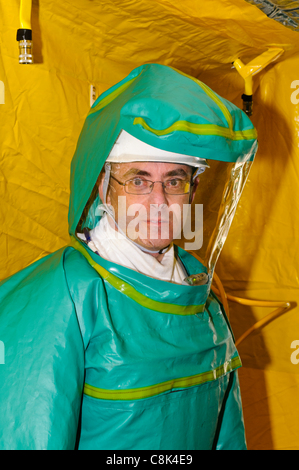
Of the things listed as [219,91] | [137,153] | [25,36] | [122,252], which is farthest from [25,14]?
[219,91]

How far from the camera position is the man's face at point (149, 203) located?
0.91m

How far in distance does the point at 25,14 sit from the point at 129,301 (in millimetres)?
674

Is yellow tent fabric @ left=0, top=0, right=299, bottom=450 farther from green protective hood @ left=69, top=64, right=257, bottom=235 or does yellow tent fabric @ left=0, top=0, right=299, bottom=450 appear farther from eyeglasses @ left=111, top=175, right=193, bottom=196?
eyeglasses @ left=111, top=175, right=193, bottom=196

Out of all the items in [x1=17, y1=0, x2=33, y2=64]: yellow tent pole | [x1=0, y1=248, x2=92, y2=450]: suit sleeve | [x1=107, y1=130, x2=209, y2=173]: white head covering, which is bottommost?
[x1=0, y1=248, x2=92, y2=450]: suit sleeve

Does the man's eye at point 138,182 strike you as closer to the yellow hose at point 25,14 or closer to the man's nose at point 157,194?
the man's nose at point 157,194

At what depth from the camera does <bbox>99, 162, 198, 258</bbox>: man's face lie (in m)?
0.91

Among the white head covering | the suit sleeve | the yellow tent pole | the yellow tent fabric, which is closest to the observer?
the suit sleeve

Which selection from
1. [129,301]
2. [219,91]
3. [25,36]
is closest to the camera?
[129,301]

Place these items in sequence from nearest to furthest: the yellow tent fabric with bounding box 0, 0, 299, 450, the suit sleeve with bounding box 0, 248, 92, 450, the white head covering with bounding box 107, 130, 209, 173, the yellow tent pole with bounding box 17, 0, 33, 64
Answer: the suit sleeve with bounding box 0, 248, 92, 450 < the white head covering with bounding box 107, 130, 209, 173 < the yellow tent pole with bounding box 17, 0, 33, 64 < the yellow tent fabric with bounding box 0, 0, 299, 450

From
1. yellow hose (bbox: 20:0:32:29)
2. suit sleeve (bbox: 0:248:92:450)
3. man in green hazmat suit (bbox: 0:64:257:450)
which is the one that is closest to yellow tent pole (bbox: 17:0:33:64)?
yellow hose (bbox: 20:0:32:29)

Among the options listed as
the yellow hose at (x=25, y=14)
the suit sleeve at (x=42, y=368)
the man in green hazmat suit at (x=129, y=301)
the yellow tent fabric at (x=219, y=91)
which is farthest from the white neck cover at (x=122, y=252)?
the yellow hose at (x=25, y=14)

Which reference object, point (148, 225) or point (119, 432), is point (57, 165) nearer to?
point (148, 225)

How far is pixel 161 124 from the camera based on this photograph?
796 millimetres

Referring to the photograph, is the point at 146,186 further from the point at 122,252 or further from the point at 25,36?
the point at 25,36
